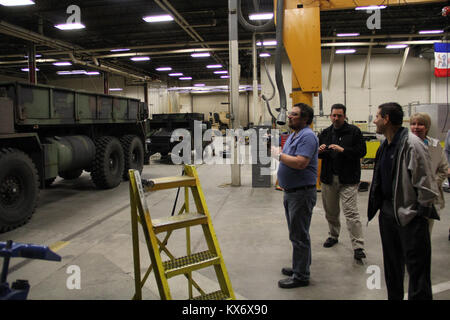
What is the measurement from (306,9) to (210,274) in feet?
18.7

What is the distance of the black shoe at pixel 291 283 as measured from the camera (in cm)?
337

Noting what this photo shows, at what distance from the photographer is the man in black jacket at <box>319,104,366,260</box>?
13.3 feet

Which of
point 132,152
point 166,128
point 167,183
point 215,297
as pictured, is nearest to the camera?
point 215,297

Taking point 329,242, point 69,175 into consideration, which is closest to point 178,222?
point 329,242

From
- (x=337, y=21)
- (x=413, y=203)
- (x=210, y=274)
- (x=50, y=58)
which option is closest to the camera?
(x=413, y=203)

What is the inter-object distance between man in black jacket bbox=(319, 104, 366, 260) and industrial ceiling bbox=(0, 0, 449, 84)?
20.6 feet

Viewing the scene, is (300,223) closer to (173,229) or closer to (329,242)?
(173,229)

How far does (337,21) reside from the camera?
1440 centimetres

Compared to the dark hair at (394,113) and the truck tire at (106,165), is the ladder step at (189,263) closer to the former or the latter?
the dark hair at (394,113)

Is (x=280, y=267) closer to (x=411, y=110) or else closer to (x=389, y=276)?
(x=389, y=276)

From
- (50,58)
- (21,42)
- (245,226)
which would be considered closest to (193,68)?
(50,58)

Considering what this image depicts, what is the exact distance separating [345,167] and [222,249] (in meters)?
1.84

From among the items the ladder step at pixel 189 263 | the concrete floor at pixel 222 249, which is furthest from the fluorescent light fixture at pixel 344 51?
the ladder step at pixel 189 263

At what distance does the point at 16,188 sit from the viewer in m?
5.39
